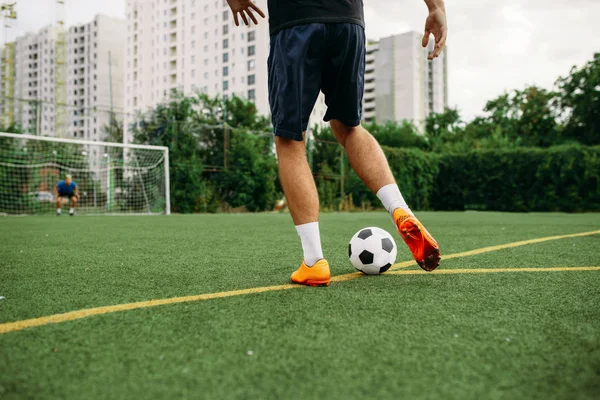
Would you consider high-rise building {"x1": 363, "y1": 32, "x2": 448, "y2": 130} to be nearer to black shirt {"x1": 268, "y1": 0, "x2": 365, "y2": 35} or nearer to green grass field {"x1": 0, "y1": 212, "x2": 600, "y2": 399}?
black shirt {"x1": 268, "y1": 0, "x2": 365, "y2": 35}

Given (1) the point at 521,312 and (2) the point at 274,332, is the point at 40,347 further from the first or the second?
(1) the point at 521,312

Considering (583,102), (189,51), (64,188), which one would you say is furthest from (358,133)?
(189,51)

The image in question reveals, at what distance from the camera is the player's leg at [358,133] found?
227cm

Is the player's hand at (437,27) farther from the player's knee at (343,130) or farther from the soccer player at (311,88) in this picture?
the player's knee at (343,130)

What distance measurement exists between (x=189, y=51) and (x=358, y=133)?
237 feet

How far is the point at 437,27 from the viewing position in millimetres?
2576

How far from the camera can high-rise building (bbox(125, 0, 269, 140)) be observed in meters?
64.4

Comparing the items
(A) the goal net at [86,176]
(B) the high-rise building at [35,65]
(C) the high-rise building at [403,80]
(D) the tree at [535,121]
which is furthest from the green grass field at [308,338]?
(B) the high-rise building at [35,65]

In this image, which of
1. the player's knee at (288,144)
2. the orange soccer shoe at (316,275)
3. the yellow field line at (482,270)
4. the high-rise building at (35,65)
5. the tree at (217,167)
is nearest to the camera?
the orange soccer shoe at (316,275)

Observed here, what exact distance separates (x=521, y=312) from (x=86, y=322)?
1389 millimetres

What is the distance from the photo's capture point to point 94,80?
3344 inches

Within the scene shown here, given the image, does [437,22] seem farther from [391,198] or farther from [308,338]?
[308,338]

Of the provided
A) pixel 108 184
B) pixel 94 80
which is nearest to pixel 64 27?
pixel 94 80

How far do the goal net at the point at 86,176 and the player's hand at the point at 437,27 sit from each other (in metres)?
13.0
